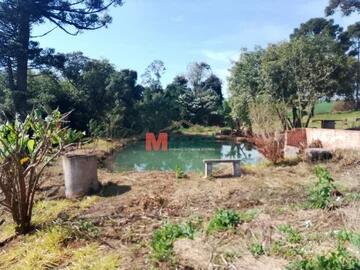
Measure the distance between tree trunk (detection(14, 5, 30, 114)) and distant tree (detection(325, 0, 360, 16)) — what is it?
13.7m

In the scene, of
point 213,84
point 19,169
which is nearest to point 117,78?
point 213,84

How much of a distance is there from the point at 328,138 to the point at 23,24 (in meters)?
13.3

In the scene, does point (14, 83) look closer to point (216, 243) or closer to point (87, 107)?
point (87, 107)

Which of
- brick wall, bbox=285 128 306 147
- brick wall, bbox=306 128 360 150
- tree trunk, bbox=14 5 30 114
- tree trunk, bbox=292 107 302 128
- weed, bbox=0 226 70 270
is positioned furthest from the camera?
tree trunk, bbox=14 5 30 114

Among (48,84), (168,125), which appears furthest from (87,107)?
(168,125)

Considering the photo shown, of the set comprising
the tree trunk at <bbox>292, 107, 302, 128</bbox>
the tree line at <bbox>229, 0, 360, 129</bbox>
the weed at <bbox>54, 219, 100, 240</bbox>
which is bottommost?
the weed at <bbox>54, 219, 100, 240</bbox>

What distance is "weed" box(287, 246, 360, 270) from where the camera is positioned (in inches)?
91.2

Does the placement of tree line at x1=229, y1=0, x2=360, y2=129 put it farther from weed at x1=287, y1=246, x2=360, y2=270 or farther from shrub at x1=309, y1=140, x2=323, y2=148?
weed at x1=287, y1=246, x2=360, y2=270

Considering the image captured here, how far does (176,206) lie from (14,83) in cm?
1493

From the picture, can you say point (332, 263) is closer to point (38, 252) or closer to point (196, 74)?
point (38, 252)

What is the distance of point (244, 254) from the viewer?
9.12 ft

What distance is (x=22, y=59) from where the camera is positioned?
52.1ft

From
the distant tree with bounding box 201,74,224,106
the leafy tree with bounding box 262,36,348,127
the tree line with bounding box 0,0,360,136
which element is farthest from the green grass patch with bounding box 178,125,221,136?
the leafy tree with bounding box 262,36,348,127

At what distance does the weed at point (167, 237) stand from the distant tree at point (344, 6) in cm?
1717
